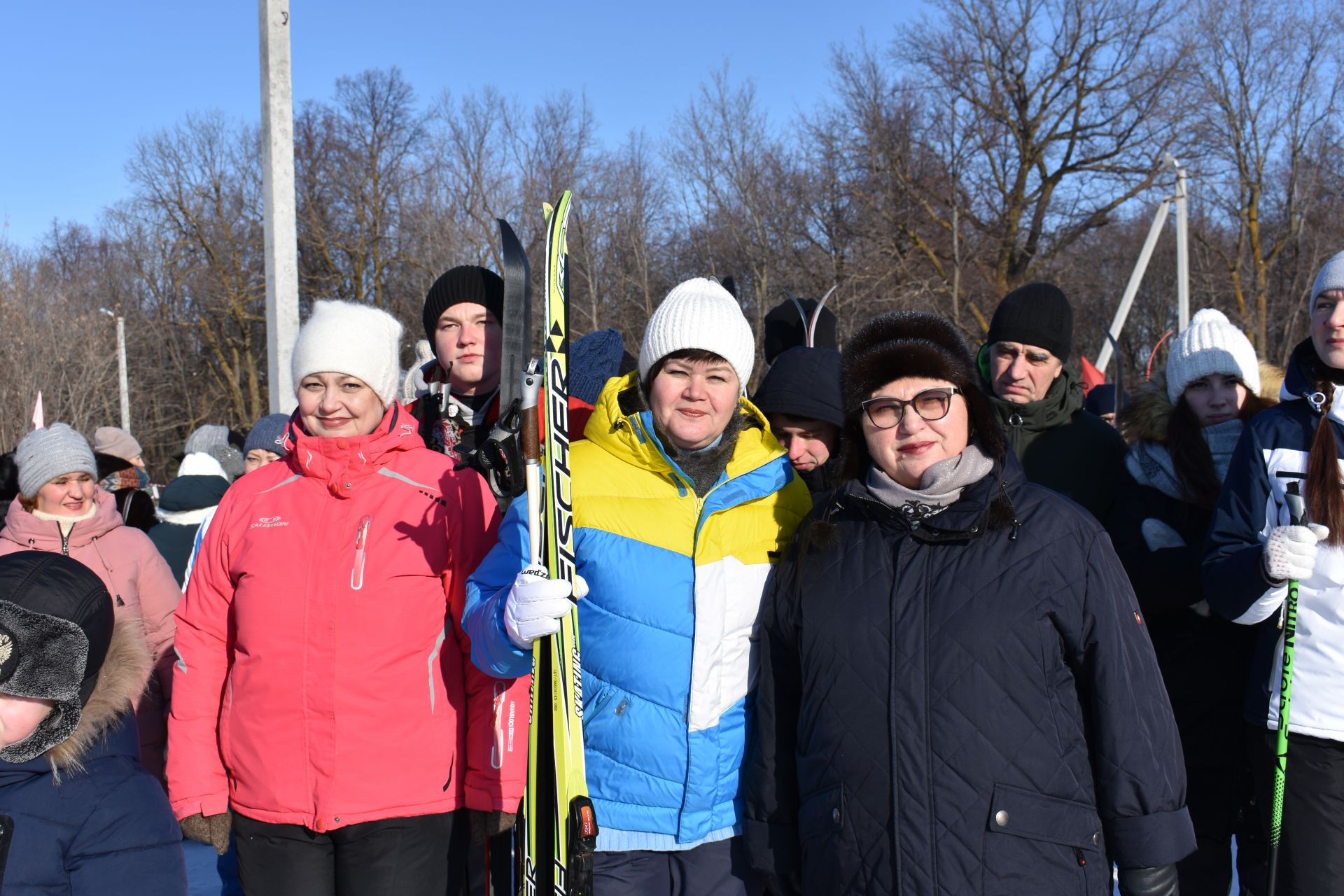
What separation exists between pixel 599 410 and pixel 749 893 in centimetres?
120

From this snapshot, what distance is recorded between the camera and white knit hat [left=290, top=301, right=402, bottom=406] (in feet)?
8.81

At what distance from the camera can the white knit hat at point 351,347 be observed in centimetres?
269

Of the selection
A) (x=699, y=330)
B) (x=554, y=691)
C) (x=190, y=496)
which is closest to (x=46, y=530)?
(x=190, y=496)

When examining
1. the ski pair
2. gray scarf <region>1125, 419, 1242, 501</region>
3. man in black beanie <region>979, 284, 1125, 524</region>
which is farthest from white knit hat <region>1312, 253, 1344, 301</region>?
the ski pair

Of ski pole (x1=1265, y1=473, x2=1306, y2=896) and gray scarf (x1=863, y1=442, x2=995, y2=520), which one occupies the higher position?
gray scarf (x1=863, y1=442, x2=995, y2=520)

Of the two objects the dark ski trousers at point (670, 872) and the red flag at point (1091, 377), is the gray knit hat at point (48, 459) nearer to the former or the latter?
the dark ski trousers at point (670, 872)

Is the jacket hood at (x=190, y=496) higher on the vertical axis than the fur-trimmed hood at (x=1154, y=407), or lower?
lower

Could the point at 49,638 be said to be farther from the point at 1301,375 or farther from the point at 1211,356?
the point at 1211,356

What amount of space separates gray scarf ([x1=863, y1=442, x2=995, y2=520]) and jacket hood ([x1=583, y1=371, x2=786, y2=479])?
1.18 ft

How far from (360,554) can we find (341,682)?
12.6 inches

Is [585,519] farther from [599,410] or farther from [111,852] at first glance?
[111,852]

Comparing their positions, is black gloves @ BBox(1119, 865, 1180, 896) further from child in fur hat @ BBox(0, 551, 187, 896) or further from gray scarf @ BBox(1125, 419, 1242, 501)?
child in fur hat @ BBox(0, 551, 187, 896)

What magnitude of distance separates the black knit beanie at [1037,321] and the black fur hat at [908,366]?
1.10m

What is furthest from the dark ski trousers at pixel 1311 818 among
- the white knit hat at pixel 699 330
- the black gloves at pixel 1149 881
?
the white knit hat at pixel 699 330
